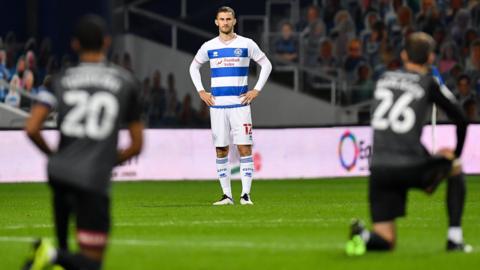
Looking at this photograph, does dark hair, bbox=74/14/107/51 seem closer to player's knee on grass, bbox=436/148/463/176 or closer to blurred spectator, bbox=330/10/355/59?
player's knee on grass, bbox=436/148/463/176

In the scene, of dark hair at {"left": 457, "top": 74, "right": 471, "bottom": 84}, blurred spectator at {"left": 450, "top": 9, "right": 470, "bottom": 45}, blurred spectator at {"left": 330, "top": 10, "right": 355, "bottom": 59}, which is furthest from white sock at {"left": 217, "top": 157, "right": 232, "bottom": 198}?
blurred spectator at {"left": 450, "top": 9, "right": 470, "bottom": 45}

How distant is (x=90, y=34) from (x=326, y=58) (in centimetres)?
2096

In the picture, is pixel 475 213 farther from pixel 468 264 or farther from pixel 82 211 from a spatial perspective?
pixel 82 211

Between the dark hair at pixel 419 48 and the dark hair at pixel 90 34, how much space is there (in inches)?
113

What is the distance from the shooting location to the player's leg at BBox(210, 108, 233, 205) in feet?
60.1

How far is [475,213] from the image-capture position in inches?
664

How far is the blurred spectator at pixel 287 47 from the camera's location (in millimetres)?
30109

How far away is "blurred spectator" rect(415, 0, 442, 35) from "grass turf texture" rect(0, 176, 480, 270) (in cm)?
896

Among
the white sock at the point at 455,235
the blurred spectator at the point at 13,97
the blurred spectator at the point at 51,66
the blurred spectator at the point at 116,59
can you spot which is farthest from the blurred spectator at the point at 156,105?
the white sock at the point at 455,235

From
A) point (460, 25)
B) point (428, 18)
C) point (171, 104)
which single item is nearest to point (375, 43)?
point (428, 18)

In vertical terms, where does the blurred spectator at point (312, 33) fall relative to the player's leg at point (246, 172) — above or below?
above

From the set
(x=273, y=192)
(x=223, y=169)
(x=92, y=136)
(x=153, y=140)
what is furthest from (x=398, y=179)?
(x=153, y=140)

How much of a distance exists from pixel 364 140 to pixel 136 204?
24.2 ft

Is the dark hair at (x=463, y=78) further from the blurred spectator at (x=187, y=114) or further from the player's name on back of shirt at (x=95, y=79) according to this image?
the player's name on back of shirt at (x=95, y=79)
